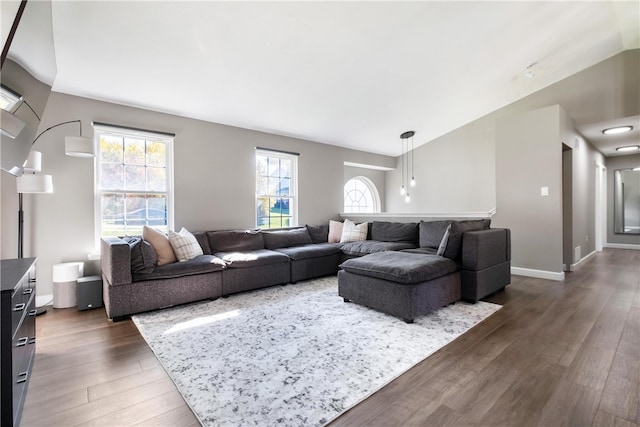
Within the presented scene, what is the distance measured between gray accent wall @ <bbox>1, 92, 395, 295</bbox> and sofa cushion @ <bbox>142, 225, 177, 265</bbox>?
712mm

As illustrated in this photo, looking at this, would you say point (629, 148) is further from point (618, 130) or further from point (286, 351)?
point (286, 351)

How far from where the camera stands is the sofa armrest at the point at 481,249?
3082 millimetres

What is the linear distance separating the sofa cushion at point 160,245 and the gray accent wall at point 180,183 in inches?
28.0

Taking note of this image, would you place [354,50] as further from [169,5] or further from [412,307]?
[412,307]

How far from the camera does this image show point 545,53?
3.95 meters

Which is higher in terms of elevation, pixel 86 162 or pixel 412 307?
pixel 86 162

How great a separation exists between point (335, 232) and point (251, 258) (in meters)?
2.00

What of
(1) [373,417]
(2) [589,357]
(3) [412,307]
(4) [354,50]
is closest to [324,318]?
(3) [412,307]

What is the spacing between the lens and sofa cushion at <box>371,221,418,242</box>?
4543mm

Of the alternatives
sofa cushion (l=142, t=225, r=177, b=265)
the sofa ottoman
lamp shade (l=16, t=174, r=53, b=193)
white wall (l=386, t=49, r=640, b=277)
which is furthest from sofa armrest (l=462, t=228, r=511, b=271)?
lamp shade (l=16, t=174, r=53, b=193)

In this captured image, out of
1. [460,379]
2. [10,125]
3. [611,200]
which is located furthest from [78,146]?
[611,200]

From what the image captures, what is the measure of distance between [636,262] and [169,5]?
26.6 ft

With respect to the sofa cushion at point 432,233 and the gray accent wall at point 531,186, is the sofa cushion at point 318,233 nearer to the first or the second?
the sofa cushion at point 432,233

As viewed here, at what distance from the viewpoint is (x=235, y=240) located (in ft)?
13.8
